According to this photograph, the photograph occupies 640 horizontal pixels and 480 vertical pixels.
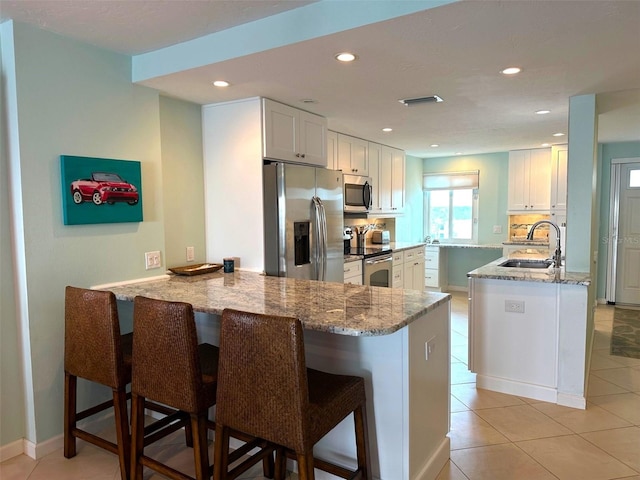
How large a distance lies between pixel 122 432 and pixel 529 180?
5.94 m

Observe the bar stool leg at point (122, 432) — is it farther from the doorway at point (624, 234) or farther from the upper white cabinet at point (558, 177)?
the doorway at point (624, 234)

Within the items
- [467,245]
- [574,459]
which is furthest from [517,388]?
[467,245]

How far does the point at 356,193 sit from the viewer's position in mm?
5008

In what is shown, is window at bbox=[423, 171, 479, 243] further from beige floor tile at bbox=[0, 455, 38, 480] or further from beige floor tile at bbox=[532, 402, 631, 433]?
beige floor tile at bbox=[0, 455, 38, 480]

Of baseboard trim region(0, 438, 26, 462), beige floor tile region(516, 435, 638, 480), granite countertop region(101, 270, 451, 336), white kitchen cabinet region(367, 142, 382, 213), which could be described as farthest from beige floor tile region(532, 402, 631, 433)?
baseboard trim region(0, 438, 26, 462)

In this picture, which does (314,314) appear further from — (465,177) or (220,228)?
(465,177)

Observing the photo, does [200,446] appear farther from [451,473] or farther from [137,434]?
[451,473]

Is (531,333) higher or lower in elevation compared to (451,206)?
lower

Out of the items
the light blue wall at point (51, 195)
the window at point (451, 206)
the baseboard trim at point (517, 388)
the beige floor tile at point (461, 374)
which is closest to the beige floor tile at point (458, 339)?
the beige floor tile at point (461, 374)

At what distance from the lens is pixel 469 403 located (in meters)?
3.10

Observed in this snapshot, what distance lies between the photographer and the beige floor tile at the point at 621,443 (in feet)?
7.86

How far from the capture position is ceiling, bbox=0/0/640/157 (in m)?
1.94

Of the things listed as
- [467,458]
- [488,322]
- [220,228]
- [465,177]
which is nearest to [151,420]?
[220,228]

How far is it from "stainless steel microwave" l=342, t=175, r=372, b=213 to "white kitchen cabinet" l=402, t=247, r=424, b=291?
108cm
